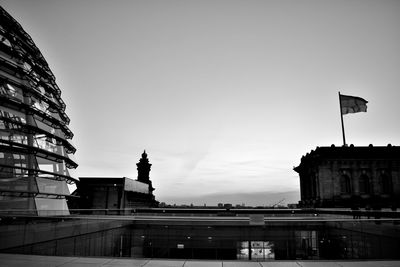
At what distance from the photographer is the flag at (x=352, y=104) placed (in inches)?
1880

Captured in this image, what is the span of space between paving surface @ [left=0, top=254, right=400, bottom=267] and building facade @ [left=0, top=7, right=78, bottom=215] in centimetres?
697

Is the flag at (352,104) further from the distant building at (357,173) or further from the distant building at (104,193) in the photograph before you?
the distant building at (104,193)

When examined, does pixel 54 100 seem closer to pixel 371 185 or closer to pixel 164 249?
pixel 164 249

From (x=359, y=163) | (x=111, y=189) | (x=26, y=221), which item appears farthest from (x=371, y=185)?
(x=26, y=221)

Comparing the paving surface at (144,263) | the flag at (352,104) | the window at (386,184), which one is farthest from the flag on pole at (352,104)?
the paving surface at (144,263)

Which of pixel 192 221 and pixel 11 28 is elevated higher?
pixel 11 28

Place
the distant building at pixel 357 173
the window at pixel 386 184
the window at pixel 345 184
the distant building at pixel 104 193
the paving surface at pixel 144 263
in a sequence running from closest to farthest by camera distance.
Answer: the paving surface at pixel 144 263 → the distant building at pixel 357 173 → the window at pixel 386 184 → the window at pixel 345 184 → the distant building at pixel 104 193

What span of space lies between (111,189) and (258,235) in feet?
156

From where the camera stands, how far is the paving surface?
838 cm

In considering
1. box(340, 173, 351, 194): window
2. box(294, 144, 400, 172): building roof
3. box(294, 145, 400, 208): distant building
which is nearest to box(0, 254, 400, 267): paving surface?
box(294, 145, 400, 208): distant building

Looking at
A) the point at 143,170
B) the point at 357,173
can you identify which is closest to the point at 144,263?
the point at 357,173

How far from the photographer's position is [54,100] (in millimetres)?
24766

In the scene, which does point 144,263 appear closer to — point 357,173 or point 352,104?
point 357,173

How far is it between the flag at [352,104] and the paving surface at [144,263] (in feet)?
144
